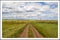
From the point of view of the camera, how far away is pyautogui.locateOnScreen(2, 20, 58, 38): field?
43.4 inches

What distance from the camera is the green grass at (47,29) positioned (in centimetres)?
111

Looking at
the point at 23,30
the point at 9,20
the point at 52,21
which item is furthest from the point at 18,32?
the point at 52,21

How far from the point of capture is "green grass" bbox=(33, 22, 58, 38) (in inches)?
43.5

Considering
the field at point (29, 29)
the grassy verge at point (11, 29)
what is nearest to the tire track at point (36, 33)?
the field at point (29, 29)

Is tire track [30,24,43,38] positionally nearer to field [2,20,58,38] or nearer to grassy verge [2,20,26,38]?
field [2,20,58,38]

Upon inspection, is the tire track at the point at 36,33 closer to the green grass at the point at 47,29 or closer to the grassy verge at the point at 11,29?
the green grass at the point at 47,29

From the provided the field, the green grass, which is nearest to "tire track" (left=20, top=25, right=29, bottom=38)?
the field

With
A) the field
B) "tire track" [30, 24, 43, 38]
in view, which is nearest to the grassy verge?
the field

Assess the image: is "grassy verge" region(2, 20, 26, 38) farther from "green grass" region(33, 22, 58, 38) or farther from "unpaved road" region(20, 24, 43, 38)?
"green grass" region(33, 22, 58, 38)

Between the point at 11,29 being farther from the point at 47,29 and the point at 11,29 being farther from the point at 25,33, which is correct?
the point at 47,29

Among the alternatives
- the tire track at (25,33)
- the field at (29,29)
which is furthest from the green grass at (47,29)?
the tire track at (25,33)

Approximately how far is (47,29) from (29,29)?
8.0 inches

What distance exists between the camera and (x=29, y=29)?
43.4 inches

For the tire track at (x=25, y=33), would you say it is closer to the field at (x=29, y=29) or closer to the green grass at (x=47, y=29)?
the field at (x=29, y=29)
